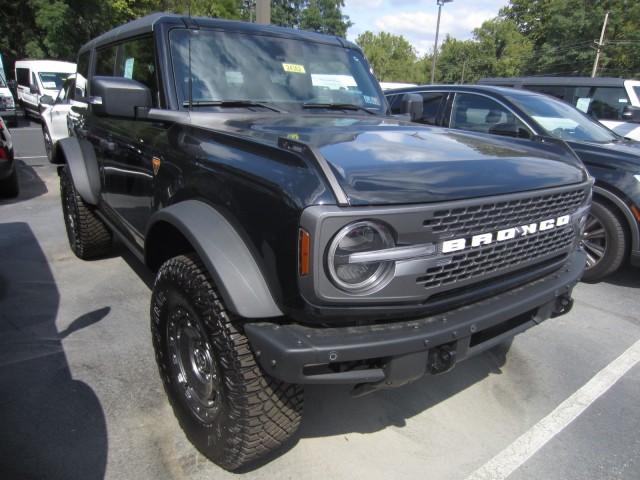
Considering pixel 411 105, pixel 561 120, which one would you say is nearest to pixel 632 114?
pixel 561 120

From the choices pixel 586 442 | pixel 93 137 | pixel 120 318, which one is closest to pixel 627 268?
pixel 586 442

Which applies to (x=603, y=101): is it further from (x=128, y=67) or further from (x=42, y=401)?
(x=42, y=401)

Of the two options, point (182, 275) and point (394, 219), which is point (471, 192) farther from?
point (182, 275)

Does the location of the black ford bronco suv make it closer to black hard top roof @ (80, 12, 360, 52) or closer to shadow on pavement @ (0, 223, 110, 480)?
black hard top roof @ (80, 12, 360, 52)

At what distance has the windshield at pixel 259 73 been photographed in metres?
2.71

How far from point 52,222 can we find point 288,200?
5303 mm

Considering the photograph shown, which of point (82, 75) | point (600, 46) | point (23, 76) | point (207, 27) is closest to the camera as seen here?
point (207, 27)

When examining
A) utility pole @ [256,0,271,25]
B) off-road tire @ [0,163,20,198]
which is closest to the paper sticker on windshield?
utility pole @ [256,0,271,25]

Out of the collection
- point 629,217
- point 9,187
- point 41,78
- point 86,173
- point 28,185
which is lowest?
Answer: point 28,185

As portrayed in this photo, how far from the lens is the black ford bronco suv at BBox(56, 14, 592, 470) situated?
1668 millimetres

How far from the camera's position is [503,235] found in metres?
2.00

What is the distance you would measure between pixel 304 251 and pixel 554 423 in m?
1.92

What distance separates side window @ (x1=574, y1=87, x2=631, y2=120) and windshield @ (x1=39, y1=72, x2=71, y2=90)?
16.3 m

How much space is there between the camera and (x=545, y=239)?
7.56 ft
